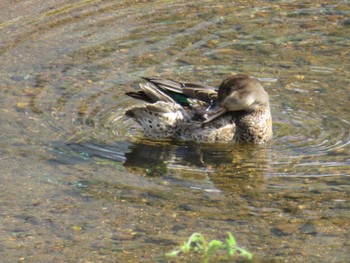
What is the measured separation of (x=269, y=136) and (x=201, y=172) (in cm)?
130

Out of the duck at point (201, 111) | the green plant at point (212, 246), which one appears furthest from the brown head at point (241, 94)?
the green plant at point (212, 246)

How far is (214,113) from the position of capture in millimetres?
10242

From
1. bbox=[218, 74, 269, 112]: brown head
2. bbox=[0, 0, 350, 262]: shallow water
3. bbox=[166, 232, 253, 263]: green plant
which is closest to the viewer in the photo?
bbox=[166, 232, 253, 263]: green plant

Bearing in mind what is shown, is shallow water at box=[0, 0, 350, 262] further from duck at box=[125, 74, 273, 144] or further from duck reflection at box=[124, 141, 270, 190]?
duck at box=[125, 74, 273, 144]

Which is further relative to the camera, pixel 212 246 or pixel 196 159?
pixel 196 159

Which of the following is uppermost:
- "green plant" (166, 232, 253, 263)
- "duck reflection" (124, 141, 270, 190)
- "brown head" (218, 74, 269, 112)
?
"green plant" (166, 232, 253, 263)

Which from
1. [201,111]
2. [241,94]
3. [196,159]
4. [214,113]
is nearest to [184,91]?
[201,111]

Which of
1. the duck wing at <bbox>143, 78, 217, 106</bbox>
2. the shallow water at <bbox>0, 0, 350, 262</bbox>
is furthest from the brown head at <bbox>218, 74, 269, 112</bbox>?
the shallow water at <bbox>0, 0, 350, 262</bbox>

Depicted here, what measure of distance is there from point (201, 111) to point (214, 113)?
0.15 metres

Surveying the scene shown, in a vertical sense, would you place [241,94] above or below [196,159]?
above

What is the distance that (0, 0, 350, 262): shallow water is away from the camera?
24.6 feet

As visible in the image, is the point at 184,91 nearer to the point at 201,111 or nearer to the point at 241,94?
the point at 201,111

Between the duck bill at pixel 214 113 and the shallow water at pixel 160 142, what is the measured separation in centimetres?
31

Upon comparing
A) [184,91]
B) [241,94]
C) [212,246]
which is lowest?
[241,94]
